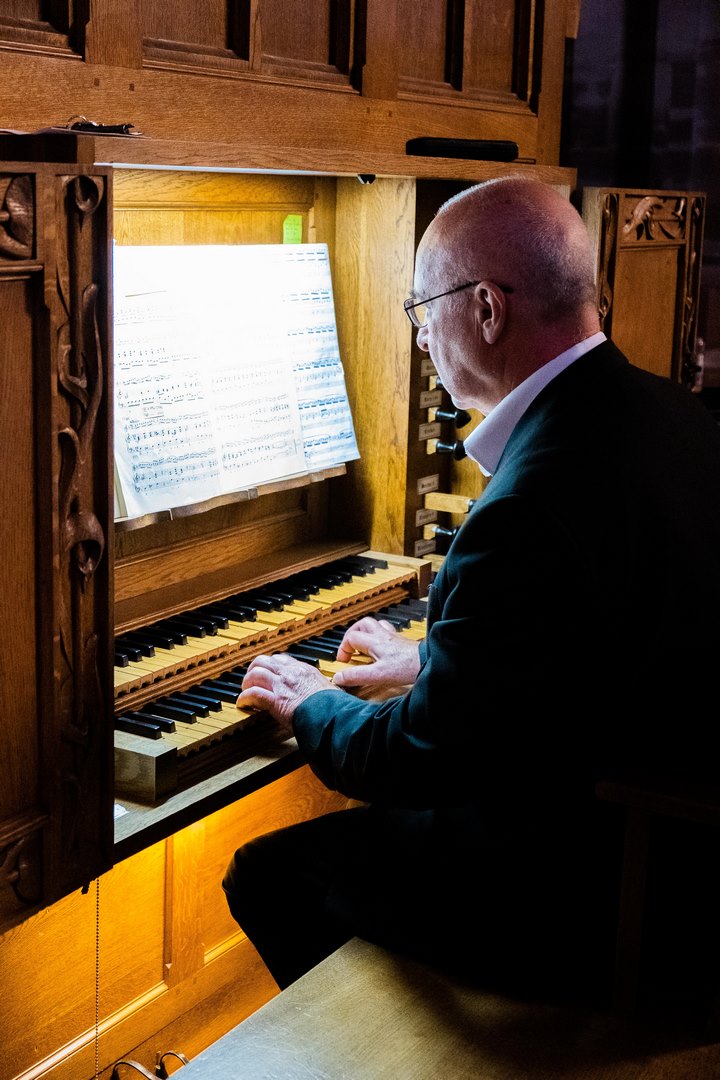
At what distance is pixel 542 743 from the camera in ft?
6.13

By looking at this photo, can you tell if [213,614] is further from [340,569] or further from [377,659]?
[340,569]

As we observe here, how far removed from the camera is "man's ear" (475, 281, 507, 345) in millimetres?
2098

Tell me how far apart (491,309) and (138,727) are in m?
0.90

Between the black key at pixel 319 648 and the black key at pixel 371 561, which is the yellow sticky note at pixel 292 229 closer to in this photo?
the black key at pixel 371 561

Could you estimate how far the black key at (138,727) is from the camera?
2.15 meters

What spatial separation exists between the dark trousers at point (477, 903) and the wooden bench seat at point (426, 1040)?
0.05 m

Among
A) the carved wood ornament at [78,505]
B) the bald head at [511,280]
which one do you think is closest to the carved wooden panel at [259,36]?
the bald head at [511,280]

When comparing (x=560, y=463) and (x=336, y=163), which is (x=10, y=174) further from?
(x=336, y=163)

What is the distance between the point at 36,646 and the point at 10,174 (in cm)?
62

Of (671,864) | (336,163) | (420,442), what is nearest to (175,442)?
(336,163)

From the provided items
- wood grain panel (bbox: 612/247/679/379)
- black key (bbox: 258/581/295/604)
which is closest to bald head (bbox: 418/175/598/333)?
black key (bbox: 258/581/295/604)

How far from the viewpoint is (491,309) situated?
2109 millimetres

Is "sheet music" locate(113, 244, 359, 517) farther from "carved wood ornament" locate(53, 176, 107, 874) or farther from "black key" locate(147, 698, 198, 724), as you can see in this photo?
"carved wood ornament" locate(53, 176, 107, 874)

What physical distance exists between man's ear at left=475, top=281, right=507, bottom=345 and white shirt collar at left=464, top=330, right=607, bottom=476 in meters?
0.09
